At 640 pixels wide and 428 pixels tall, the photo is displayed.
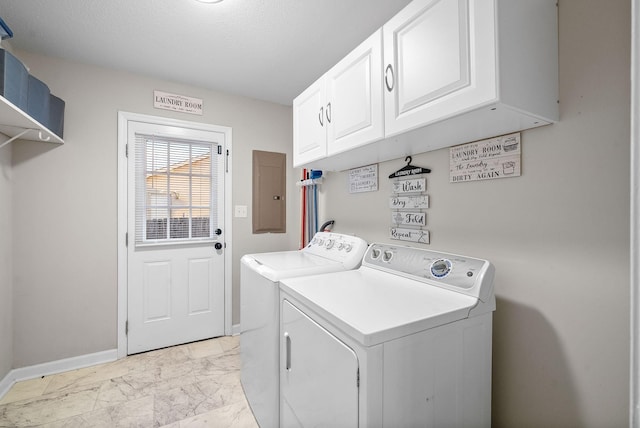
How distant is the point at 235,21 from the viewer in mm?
1691

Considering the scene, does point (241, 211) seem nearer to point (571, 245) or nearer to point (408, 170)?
point (408, 170)

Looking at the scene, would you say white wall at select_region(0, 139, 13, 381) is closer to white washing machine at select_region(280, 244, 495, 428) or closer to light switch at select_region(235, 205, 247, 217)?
light switch at select_region(235, 205, 247, 217)

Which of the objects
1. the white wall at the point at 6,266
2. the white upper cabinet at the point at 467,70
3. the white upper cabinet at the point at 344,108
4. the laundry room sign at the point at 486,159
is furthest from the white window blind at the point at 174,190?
the laundry room sign at the point at 486,159

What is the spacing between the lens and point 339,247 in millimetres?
1856

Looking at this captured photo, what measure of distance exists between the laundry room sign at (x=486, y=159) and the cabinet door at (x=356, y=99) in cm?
42

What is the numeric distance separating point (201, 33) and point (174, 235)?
1646 mm

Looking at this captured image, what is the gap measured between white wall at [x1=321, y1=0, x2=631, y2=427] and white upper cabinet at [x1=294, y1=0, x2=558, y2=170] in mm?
91

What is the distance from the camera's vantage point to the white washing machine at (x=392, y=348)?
0.83 meters

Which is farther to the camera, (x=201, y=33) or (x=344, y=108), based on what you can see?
(x=201, y=33)

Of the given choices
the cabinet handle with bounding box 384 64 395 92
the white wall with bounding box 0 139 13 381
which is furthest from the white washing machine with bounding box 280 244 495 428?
the white wall with bounding box 0 139 13 381

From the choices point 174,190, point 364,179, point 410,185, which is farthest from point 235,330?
point 410,185

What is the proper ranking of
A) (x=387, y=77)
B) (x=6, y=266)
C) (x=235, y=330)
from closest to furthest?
(x=387, y=77), (x=6, y=266), (x=235, y=330)

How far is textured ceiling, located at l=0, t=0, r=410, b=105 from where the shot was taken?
158 centimetres

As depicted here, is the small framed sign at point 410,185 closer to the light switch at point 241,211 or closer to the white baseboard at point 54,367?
the light switch at point 241,211
